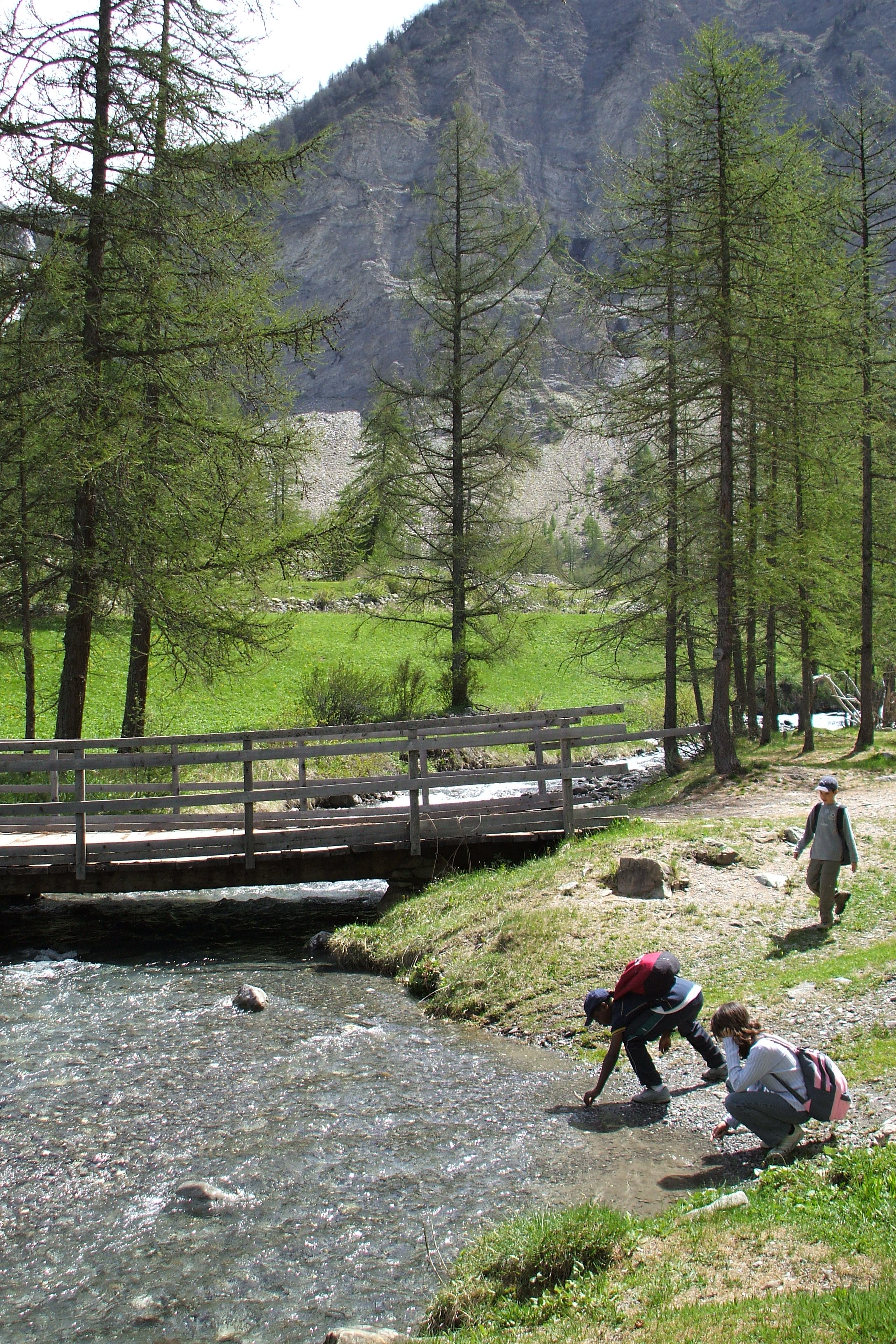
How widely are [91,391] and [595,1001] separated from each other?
11.4m

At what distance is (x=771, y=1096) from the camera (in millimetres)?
5969

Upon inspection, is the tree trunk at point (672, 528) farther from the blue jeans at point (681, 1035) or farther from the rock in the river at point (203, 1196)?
the rock in the river at point (203, 1196)

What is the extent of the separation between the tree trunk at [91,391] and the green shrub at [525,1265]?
467 inches

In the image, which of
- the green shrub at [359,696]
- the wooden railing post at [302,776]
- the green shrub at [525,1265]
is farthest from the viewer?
the green shrub at [359,696]

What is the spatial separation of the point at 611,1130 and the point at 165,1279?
301 centimetres

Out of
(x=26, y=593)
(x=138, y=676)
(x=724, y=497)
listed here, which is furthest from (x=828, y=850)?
(x=138, y=676)

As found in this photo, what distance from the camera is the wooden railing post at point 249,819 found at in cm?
1223

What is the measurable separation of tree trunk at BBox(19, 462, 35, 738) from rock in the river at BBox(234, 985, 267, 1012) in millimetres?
8318

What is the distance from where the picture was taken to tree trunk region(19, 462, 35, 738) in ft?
49.6

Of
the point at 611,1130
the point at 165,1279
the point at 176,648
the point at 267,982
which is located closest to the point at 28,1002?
the point at 267,982

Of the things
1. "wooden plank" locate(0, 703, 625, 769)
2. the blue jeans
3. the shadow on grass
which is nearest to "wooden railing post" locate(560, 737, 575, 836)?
"wooden plank" locate(0, 703, 625, 769)

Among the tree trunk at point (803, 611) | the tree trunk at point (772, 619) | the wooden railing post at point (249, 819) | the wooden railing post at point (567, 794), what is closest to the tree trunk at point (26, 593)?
the wooden railing post at point (249, 819)

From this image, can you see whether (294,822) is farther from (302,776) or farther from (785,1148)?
(785,1148)

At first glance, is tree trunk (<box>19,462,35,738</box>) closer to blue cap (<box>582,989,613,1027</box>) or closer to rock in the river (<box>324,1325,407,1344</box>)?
blue cap (<box>582,989,613,1027</box>)
